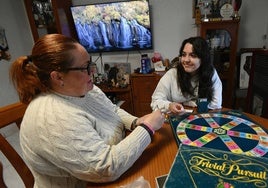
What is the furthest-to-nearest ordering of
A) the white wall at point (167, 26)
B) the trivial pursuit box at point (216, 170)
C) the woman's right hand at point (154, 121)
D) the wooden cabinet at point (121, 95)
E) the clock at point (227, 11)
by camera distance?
the wooden cabinet at point (121, 95) < the white wall at point (167, 26) < the clock at point (227, 11) < the woman's right hand at point (154, 121) < the trivial pursuit box at point (216, 170)

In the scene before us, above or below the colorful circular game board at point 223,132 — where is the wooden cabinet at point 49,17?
above

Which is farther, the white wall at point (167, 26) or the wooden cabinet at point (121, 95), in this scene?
the wooden cabinet at point (121, 95)

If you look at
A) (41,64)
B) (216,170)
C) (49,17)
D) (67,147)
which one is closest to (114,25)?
(49,17)

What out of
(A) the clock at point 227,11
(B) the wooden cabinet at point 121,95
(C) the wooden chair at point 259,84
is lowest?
(B) the wooden cabinet at point 121,95

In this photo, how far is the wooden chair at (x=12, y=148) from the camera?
3.02 ft

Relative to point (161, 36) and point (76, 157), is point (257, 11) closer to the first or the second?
point (161, 36)

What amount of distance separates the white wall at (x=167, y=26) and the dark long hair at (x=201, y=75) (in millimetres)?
1158

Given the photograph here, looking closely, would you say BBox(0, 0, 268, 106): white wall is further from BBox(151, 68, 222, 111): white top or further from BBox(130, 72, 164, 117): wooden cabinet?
BBox(151, 68, 222, 111): white top

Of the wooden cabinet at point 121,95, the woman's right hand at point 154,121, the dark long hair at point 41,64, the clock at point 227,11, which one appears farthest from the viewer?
the wooden cabinet at point 121,95

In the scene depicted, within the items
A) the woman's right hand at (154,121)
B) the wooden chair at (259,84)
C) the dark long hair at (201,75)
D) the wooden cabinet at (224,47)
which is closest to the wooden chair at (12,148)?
the woman's right hand at (154,121)

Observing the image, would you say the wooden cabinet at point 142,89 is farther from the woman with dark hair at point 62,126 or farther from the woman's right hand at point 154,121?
the woman with dark hair at point 62,126

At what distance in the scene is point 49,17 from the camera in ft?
8.77

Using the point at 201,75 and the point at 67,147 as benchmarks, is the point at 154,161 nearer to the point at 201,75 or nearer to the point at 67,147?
the point at 67,147

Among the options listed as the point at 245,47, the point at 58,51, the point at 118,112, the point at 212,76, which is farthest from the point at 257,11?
the point at 58,51
